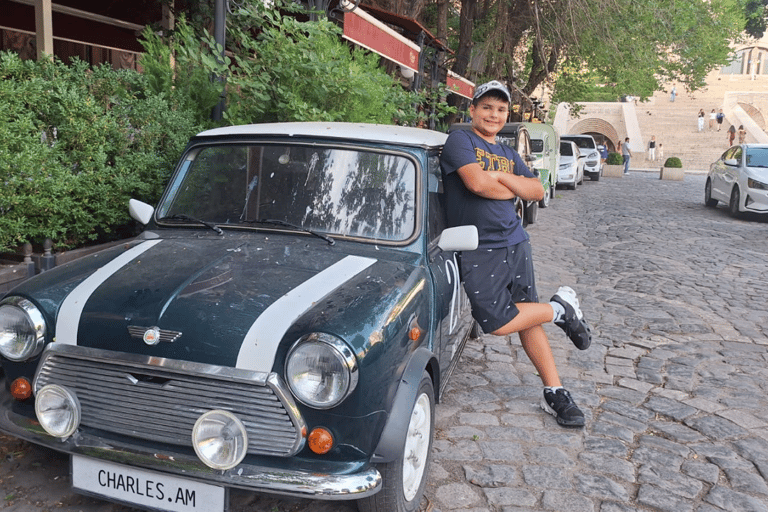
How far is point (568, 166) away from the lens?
22.5 metres

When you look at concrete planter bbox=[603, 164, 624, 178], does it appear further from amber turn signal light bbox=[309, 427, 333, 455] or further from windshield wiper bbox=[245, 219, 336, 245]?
amber turn signal light bbox=[309, 427, 333, 455]

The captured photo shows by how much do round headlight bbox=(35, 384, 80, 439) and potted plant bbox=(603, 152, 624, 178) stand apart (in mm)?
32899

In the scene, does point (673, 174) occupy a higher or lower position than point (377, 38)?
lower

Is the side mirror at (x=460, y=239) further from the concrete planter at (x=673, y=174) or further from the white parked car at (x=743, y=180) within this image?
the concrete planter at (x=673, y=174)

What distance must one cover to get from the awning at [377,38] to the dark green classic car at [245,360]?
5.42 m

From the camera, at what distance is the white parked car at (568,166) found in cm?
2244

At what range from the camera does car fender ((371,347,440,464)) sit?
9.02 feet

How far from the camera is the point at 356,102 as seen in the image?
7.11 meters

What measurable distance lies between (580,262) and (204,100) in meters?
5.75

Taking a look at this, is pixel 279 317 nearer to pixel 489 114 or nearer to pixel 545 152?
pixel 489 114

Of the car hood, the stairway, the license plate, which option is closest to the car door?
the car hood

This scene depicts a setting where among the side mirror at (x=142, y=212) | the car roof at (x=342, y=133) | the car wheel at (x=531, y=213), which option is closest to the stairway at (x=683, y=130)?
the car wheel at (x=531, y=213)

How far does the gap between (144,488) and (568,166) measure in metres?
21.1

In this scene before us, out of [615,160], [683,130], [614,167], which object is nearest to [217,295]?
[614,167]
